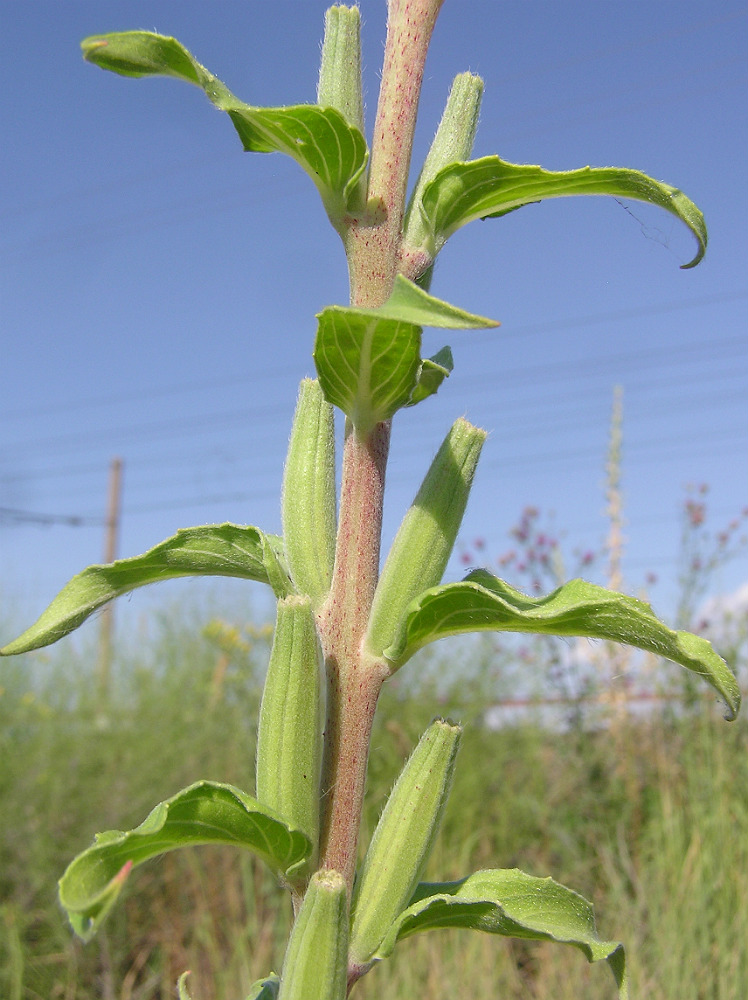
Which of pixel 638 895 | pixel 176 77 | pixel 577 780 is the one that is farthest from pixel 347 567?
pixel 577 780

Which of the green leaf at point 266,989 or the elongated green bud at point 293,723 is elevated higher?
the elongated green bud at point 293,723

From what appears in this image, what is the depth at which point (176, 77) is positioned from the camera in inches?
34.6

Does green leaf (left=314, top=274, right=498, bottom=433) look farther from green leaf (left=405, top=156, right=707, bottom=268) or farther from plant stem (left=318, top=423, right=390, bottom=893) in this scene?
green leaf (left=405, top=156, right=707, bottom=268)

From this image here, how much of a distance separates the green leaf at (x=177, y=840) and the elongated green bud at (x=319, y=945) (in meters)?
0.05

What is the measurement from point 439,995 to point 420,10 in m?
2.82

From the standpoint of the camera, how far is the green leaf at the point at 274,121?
2.68 feet

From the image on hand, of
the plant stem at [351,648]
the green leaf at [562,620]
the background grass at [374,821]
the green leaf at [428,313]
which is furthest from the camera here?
the background grass at [374,821]

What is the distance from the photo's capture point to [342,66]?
0.96 m

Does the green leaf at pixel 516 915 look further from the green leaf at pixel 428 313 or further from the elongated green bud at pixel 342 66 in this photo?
the elongated green bud at pixel 342 66

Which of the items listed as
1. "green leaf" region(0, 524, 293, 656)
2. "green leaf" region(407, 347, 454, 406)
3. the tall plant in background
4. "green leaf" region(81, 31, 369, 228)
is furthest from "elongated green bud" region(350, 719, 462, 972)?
"green leaf" region(81, 31, 369, 228)

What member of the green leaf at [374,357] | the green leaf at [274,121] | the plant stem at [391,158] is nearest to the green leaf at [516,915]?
the green leaf at [374,357]

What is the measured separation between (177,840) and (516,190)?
720mm

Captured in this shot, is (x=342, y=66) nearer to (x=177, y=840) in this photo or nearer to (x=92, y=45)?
(x=92, y=45)

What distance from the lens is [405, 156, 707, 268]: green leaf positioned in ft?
2.78
